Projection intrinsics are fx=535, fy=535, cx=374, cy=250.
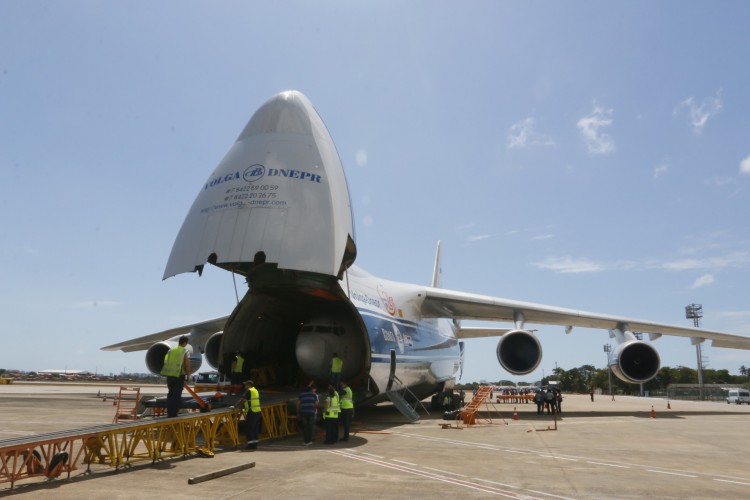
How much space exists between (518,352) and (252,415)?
28.7ft

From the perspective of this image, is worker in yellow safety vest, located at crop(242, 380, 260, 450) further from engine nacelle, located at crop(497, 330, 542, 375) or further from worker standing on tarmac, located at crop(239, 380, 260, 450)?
engine nacelle, located at crop(497, 330, 542, 375)

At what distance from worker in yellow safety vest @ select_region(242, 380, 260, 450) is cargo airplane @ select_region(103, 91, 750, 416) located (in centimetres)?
207

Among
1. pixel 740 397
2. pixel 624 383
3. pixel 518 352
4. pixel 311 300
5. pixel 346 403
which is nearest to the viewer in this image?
pixel 346 403

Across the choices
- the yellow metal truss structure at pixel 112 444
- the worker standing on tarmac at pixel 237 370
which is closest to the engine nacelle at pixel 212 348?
the worker standing on tarmac at pixel 237 370

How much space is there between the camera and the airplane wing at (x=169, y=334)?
16948mm

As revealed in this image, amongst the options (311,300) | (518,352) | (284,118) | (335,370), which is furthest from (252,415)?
(518,352)

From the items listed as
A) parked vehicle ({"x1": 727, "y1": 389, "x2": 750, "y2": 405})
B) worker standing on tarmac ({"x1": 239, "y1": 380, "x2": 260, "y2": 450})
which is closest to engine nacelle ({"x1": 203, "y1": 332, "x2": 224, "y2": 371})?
worker standing on tarmac ({"x1": 239, "y1": 380, "x2": 260, "y2": 450})

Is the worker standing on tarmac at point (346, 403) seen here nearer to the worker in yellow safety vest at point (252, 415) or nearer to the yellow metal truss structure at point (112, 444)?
the worker in yellow safety vest at point (252, 415)

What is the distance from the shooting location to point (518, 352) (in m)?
15.1

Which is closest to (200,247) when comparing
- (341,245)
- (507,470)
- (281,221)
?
(281,221)

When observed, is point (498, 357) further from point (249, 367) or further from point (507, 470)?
point (507, 470)

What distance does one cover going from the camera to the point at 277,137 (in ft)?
32.6

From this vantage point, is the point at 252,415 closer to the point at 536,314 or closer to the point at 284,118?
the point at 284,118

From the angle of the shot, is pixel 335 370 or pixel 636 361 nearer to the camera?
pixel 335 370
